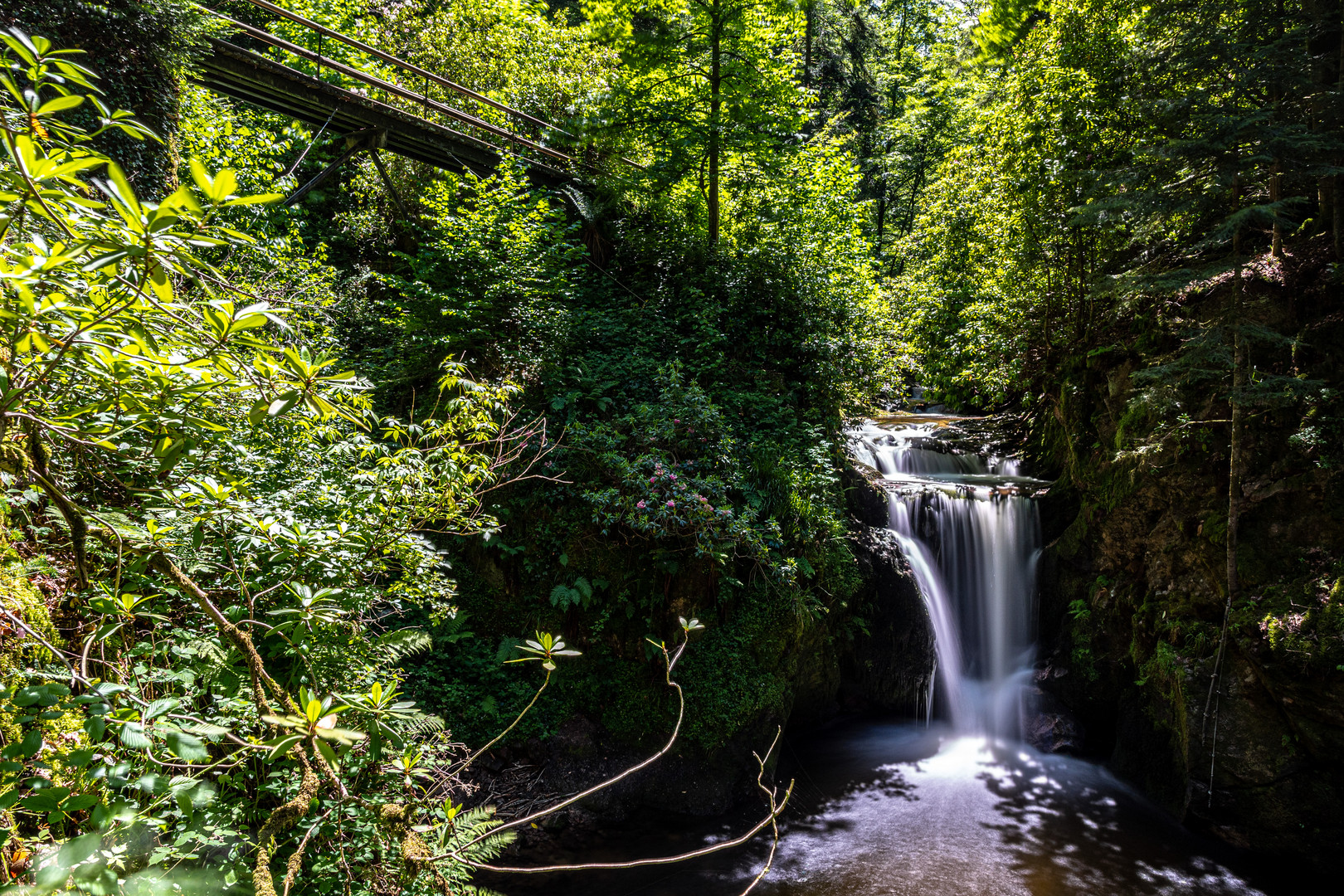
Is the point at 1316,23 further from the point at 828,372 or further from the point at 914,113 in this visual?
the point at 914,113

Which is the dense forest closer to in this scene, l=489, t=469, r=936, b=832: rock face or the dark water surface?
l=489, t=469, r=936, b=832: rock face

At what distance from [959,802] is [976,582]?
2.99 metres

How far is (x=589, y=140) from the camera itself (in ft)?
34.6

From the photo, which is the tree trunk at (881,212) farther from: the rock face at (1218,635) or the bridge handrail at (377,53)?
the rock face at (1218,635)

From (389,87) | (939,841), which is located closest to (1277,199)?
(939,841)

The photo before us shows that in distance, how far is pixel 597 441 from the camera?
674 centimetres

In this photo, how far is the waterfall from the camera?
27.2 ft

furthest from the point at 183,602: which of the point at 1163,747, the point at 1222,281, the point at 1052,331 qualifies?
the point at 1052,331

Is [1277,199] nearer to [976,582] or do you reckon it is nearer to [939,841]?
[976,582]

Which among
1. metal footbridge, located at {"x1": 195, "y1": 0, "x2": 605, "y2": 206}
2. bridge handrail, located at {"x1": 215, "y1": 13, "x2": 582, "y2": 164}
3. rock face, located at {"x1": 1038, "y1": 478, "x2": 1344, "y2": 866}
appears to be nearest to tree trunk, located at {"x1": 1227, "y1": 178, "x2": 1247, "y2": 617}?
rock face, located at {"x1": 1038, "y1": 478, "x2": 1344, "y2": 866}

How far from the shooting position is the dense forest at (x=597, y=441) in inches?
67.5

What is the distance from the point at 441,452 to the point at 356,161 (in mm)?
10981

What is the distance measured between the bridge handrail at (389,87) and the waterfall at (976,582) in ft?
26.0

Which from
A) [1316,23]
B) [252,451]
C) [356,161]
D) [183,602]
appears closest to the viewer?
[183,602]
